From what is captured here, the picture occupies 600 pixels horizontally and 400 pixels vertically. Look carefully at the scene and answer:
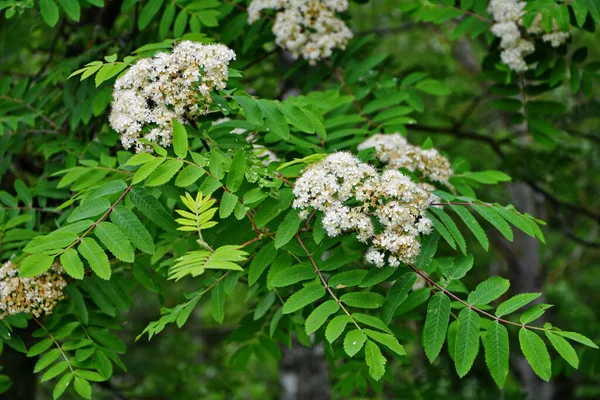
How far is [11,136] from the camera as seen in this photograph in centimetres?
313

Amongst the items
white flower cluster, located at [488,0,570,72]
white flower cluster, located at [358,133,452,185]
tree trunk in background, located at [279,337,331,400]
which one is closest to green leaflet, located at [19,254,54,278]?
white flower cluster, located at [358,133,452,185]

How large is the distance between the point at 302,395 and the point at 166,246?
127 inches

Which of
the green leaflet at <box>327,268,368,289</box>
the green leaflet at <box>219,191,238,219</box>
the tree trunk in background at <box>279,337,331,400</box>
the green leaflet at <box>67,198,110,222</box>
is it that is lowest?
the tree trunk in background at <box>279,337,331,400</box>

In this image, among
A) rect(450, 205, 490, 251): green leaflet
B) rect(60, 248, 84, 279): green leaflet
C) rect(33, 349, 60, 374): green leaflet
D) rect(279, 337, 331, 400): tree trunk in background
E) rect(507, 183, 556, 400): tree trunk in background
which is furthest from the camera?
rect(507, 183, 556, 400): tree trunk in background

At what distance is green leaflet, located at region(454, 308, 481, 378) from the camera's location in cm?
200

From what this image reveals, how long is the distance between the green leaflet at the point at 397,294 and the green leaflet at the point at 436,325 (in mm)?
97

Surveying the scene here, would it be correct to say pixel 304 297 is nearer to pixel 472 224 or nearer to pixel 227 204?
pixel 227 204

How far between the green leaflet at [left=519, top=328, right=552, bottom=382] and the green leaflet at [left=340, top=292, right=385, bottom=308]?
479mm

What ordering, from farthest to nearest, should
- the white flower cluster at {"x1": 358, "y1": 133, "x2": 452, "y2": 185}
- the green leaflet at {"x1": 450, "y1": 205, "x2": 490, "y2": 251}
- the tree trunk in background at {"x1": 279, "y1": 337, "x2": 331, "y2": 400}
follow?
the tree trunk in background at {"x1": 279, "y1": 337, "x2": 331, "y2": 400}, the white flower cluster at {"x1": 358, "y1": 133, "x2": 452, "y2": 185}, the green leaflet at {"x1": 450, "y1": 205, "x2": 490, "y2": 251}

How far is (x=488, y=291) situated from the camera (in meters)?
2.16

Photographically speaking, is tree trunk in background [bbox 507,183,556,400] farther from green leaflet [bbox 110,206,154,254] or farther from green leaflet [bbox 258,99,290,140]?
green leaflet [bbox 110,206,154,254]

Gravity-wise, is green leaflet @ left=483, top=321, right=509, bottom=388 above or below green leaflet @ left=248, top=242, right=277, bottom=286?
below

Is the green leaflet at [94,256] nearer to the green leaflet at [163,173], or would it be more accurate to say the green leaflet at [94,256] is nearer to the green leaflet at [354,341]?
the green leaflet at [163,173]

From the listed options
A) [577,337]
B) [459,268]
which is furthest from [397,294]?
[577,337]
